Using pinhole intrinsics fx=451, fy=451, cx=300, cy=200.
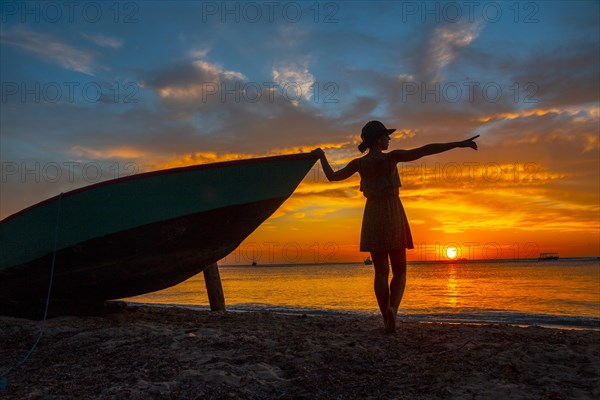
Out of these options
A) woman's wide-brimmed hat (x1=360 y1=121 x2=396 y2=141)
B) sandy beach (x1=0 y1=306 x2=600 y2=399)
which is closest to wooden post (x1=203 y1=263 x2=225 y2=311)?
sandy beach (x1=0 y1=306 x2=600 y2=399)

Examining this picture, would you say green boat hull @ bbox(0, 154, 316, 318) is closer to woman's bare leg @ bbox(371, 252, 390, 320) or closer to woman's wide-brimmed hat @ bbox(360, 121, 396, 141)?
woman's wide-brimmed hat @ bbox(360, 121, 396, 141)

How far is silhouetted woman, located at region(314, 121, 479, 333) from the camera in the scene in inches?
176

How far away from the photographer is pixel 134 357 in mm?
3631

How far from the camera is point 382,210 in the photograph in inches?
178

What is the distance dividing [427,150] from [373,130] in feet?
2.17

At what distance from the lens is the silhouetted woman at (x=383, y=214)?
4473 millimetres

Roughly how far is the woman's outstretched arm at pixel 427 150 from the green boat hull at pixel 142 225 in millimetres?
1100

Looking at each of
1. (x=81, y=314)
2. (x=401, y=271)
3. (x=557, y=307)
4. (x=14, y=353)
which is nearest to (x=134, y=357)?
(x=14, y=353)

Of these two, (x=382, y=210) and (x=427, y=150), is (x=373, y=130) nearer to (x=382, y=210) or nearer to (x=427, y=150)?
(x=427, y=150)

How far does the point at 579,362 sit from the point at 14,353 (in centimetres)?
512

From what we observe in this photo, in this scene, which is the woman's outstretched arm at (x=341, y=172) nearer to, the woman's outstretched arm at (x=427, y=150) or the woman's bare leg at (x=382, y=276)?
the woman's outstretched arm at (x=427, y=150)

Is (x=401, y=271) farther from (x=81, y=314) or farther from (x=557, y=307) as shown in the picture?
(x=557, y=307)

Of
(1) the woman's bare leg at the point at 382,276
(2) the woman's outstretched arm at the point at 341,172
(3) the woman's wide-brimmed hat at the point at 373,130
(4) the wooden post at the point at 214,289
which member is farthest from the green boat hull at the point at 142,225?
(4) the wooden post at the point at 214,289

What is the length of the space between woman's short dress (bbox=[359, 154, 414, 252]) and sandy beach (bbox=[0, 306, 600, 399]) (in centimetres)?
95
